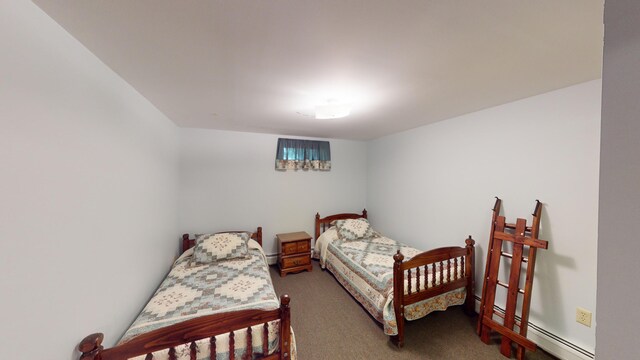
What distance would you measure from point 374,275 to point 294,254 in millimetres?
1449

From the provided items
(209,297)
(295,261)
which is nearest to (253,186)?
(295,261)

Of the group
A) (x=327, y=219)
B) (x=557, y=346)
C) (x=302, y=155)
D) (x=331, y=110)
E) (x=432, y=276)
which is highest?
(x=331, y=110)

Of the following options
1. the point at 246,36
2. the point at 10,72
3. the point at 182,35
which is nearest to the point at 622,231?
the point at 246,36

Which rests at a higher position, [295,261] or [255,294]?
[255,294]

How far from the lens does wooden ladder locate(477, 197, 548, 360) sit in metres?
1.83

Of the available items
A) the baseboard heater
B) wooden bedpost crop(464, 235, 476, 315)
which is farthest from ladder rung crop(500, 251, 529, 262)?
the baseboard heater

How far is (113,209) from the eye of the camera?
1.44m

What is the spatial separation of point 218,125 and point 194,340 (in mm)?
2536

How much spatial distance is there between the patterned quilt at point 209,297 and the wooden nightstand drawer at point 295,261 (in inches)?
30.0

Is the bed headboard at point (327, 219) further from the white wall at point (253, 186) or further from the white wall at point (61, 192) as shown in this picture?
the white wall at point (61, 192)

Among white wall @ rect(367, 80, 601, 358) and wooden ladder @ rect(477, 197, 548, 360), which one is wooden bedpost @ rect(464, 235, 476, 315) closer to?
white wall @ rect(367, 80, 601, 358)

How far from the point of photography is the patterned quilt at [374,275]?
6.97 feet

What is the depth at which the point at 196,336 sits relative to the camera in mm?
1288

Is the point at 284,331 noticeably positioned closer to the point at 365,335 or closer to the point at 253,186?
the point at 365,335
